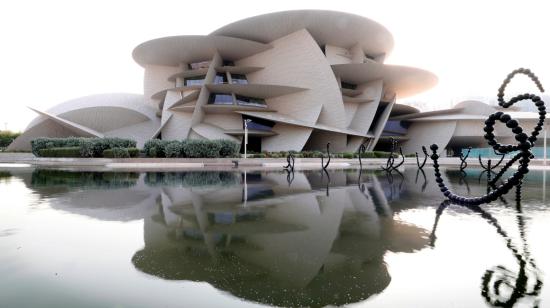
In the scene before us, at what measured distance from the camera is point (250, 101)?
4088 centimetres

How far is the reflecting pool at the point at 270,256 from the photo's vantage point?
3068 mm

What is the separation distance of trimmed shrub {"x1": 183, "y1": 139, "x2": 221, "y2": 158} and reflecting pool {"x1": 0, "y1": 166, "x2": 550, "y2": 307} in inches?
813

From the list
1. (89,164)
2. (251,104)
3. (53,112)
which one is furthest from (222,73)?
(53,112)

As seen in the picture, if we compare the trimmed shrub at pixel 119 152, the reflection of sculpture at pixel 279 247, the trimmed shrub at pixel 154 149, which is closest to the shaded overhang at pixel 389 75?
the trimmed shrub at pixel 154 149

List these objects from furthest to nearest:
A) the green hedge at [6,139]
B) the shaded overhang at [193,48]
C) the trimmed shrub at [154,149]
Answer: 1. the green hedge at [6,139]
2. the shaded overhang at [193,48]
3. the trimmed shrub at [154,149]

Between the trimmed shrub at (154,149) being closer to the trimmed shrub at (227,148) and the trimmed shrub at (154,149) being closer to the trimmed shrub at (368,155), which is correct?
the trimmed shrub at (227,148)

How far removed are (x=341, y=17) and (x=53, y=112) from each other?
3741 centimetres

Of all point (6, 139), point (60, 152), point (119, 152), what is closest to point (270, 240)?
point (119, 152)

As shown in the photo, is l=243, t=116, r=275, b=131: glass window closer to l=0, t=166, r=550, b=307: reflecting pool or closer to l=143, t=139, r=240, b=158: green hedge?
l=143, t=139, r=240, b=158: green hedge

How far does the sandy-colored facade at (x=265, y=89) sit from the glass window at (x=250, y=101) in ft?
0.54

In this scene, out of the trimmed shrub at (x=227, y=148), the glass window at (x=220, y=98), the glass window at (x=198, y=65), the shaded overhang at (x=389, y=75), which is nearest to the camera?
the trimmed shrub at (x=227, y=148)

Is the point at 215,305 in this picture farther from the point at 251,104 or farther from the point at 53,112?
the point at 53,112

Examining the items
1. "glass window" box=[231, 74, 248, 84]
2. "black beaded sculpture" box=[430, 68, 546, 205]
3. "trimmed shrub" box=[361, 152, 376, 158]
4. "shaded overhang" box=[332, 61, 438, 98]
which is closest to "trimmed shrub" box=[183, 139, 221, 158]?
"glass window" box=[231, 74, 248, 84]

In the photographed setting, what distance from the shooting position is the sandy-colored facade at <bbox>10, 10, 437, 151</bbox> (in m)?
37.6
